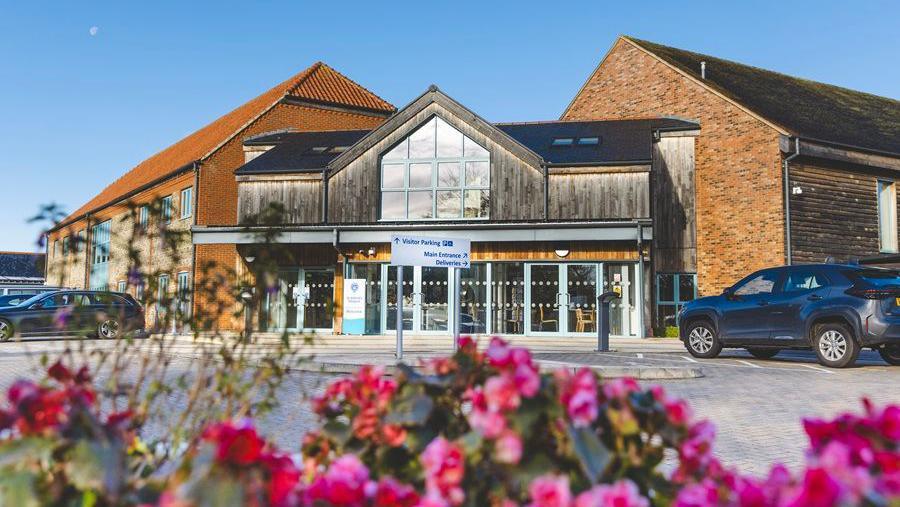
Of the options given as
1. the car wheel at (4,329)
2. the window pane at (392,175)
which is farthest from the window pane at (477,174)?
the car wheel at (4,329)

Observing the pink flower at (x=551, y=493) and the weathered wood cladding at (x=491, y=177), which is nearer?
the pink flower at (x=551, y=493)

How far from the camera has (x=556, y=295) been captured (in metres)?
22.6

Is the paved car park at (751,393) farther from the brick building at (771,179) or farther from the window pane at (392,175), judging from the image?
the window pane at (392,175)

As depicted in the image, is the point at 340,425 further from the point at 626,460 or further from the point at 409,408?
the point at 626,460

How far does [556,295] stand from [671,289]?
176 inches

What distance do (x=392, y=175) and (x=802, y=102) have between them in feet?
51.7

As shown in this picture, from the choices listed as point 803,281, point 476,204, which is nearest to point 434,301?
point 476,204

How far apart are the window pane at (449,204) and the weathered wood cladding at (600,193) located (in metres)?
2.80

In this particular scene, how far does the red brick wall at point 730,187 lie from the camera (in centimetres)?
2308

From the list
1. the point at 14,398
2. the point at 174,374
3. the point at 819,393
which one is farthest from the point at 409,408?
the point at 174,374

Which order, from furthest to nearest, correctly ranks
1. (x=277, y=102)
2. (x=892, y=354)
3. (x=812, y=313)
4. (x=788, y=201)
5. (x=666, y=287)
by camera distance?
1. (x=277, y=102)
2. (x=666, y=287)
3. (x=788, y=201)
4. (x=892, y=354)
5. (x=812, y=313)

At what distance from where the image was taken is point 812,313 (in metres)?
12.7

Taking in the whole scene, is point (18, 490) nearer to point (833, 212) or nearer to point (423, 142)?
point (423, 142)

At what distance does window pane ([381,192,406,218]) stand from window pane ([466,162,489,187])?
2097 mm
